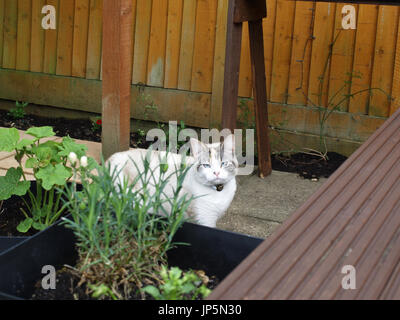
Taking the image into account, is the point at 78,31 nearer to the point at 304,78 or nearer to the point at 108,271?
the point at 304,78

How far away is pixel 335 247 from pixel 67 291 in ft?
2.66

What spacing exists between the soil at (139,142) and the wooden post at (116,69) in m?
1.32

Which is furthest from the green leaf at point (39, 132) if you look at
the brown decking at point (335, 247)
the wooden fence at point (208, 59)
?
the wooden fence at point (208, 59)

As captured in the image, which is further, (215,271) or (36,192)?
(36,192)

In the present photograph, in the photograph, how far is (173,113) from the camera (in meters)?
5.16

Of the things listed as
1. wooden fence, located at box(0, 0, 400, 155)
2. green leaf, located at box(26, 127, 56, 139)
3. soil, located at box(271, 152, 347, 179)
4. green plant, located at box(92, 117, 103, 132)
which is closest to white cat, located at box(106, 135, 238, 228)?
green leaf, located at box(26, 127, 56, 139)

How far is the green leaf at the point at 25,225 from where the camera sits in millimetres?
2555

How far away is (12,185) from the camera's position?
2.55m

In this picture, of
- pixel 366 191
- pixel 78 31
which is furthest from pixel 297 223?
pixel 78 31

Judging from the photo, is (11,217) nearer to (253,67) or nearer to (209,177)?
(209,177)

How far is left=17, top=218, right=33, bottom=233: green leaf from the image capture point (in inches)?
101

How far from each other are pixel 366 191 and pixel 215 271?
557 mm

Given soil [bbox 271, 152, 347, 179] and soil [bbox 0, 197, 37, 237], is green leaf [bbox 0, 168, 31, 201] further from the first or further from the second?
soil [bbox 271, 152, 347, 179]

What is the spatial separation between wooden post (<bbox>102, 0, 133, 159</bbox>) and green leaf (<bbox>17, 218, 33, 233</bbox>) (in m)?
1.09
